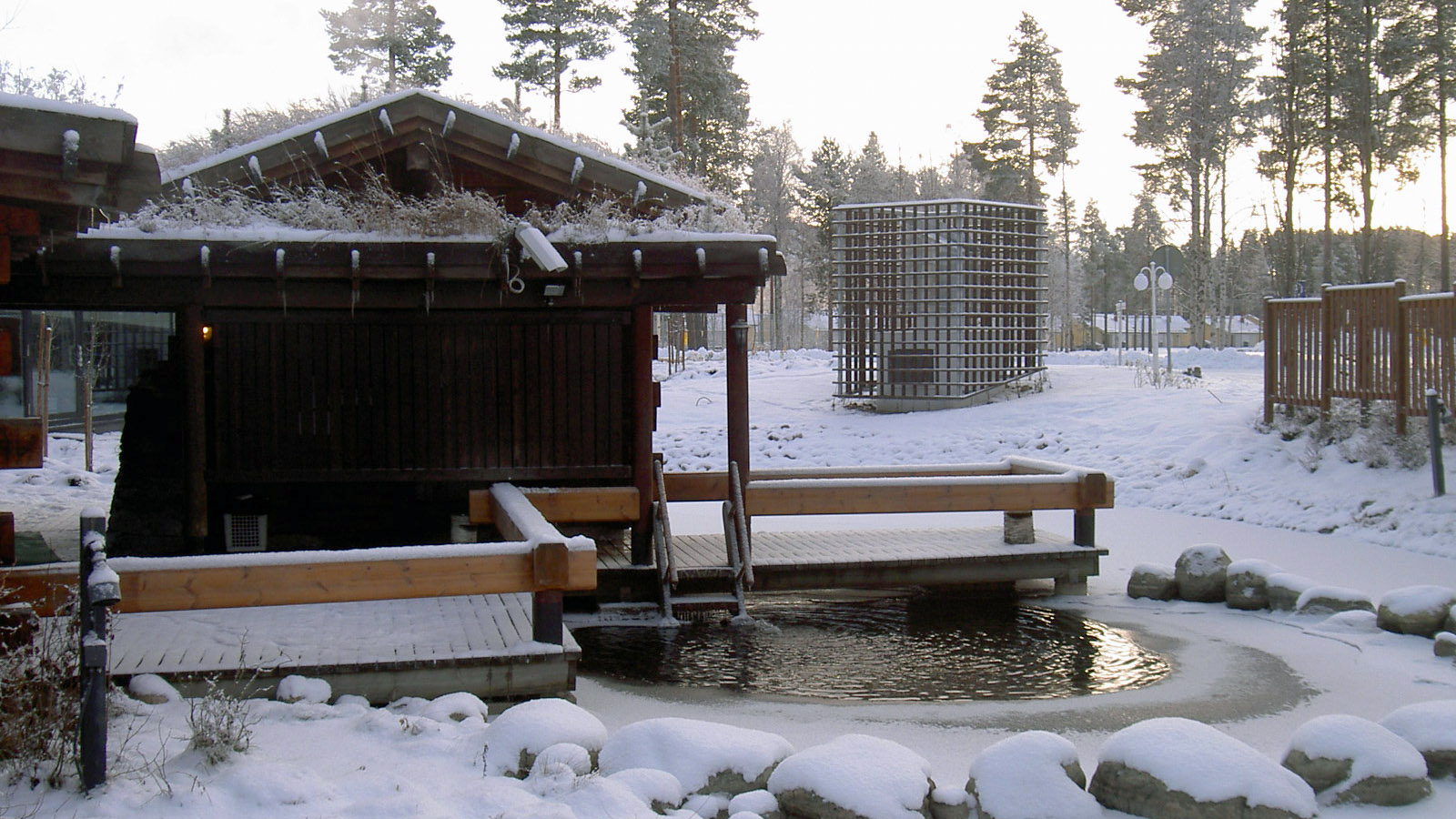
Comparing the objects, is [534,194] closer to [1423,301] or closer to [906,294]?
[1423,301]

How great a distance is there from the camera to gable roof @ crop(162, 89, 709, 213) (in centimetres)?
1012

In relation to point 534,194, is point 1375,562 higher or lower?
lower

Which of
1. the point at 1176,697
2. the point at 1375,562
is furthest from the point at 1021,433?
the point at 1176,697

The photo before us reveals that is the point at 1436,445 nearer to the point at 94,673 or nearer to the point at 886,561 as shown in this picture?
the point at 886,561

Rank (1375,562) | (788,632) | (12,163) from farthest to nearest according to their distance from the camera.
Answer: (1375,562) → (788,632) → (12,163)

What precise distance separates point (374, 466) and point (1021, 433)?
490 inches

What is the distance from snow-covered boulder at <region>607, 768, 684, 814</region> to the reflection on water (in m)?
2.46

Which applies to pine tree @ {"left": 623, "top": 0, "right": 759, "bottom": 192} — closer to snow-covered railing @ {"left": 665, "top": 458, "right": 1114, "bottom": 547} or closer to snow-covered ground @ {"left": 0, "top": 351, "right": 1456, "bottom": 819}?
snow-covered ground @ {"left": 0, "top": 351, "right": 1456, "bottom": 819}

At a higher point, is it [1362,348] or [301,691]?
[1362,348]

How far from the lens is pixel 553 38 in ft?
120

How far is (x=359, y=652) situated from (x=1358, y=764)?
5252mm

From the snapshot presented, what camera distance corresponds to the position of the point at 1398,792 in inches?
204

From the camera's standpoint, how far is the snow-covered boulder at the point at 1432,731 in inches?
217

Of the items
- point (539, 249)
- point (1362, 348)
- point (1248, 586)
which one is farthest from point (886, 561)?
point (1362, 348)
